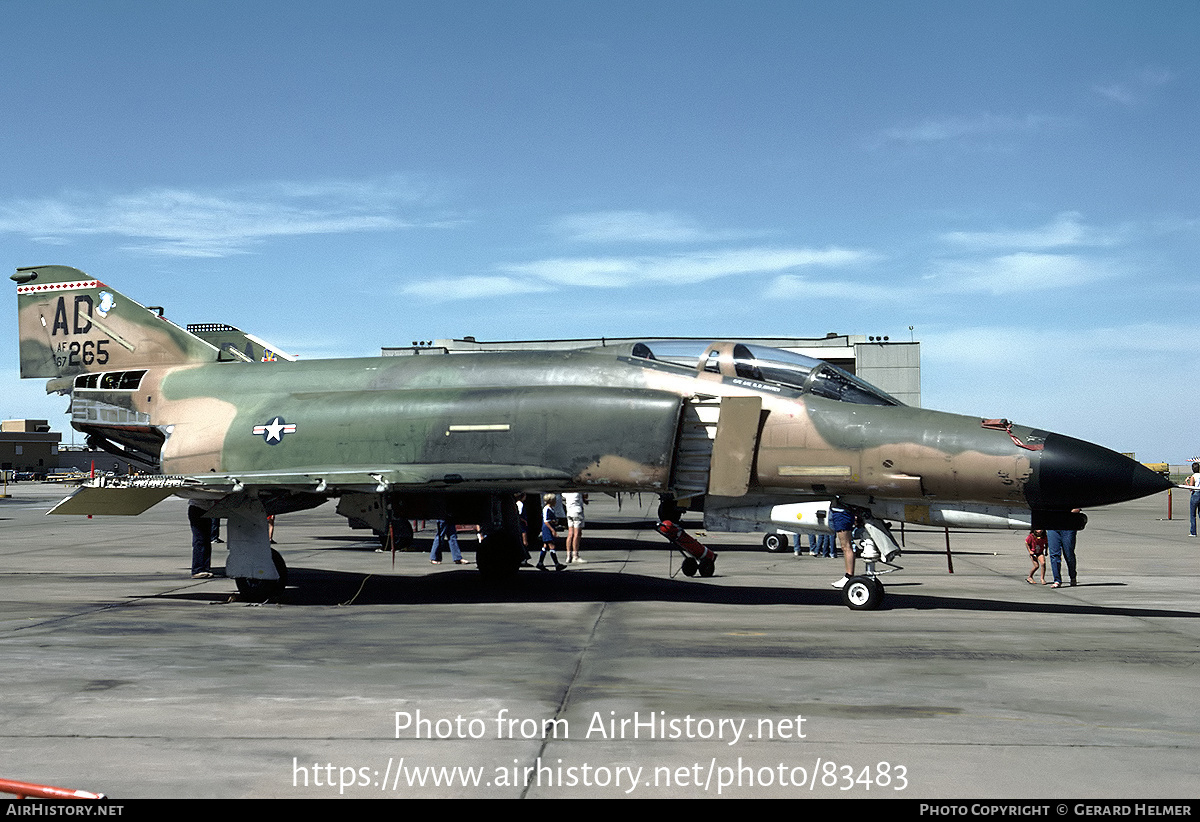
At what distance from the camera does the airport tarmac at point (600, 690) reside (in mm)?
5289

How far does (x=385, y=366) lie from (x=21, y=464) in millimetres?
86950

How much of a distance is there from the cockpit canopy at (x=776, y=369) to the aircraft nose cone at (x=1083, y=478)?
6.14 feet

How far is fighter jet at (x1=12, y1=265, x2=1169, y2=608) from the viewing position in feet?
36.5

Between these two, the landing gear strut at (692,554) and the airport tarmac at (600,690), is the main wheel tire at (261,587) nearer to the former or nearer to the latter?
the airport tarmac at (600,690)

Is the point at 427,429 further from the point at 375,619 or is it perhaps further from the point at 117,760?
the point at 117,760

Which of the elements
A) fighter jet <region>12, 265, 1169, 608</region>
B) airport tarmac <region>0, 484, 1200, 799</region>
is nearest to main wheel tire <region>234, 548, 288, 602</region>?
fighter jet <region>12, 265, 1169, 608</region>

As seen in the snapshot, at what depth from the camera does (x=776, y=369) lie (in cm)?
1227

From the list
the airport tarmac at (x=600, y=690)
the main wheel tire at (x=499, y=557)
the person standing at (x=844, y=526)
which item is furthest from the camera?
the main wheel tire at (x=499, y=557)

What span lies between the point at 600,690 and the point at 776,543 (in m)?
15.0

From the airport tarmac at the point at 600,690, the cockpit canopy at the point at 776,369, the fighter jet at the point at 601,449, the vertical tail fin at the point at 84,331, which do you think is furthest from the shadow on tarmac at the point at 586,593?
the vertical tail fin at the point at 84,331

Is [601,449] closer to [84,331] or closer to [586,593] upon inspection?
[586,593]

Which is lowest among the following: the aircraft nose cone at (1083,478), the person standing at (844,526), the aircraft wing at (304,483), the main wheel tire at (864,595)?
the main wheel tire at (864,595)

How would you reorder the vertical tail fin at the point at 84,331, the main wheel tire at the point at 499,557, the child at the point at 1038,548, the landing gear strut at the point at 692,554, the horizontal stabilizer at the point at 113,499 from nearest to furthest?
the horizontal stabilizer at the point at 113,499
the child at the point at 1038,548
the main wheel tire at the point at 499,557
the landing gear strut at the point at 692,554
the vertical tail fin at the point at 84,331

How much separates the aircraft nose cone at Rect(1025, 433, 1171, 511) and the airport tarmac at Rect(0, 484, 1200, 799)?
1346mm
